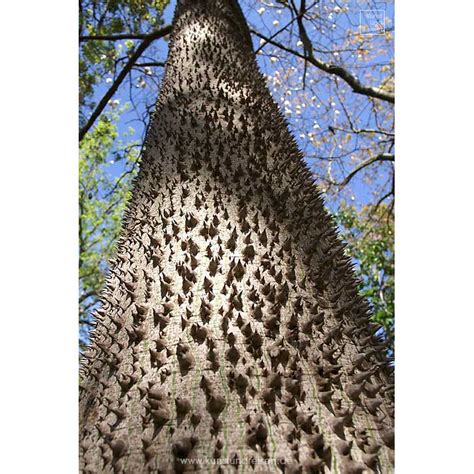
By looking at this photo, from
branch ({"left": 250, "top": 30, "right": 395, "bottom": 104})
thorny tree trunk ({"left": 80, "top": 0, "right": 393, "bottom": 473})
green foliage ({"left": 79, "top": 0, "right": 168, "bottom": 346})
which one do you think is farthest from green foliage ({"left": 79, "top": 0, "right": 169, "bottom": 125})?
thorny tree trunk ({"left": 80, "top": 0, "right": 393, "bottom": 473})

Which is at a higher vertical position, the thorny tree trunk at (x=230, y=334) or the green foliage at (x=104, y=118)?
the green foliage at (x=104, y=118)

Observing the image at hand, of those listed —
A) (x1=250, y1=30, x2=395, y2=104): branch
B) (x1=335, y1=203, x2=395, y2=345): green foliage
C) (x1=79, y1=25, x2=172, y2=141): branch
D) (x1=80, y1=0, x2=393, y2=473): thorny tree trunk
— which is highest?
(x1=250, y1=30, x2=395, y2=104): branch

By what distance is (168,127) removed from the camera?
176cm

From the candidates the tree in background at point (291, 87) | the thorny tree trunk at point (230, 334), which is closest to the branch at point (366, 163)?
the tree in background at point (291, 87)

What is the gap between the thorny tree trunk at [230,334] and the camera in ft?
2.71

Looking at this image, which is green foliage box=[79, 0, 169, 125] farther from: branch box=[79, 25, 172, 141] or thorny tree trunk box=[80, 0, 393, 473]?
thorny tree trunk box=[80, 0, 393, 473]

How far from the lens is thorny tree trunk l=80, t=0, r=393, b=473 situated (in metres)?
0.83

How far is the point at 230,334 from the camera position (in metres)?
0.96

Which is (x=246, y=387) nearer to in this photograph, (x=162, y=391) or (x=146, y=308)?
(x=162, y=391)

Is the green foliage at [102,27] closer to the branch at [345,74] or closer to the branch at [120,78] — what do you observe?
the branch at [120,78]

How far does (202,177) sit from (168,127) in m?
0.43

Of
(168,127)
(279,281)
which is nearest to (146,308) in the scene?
(279,281)

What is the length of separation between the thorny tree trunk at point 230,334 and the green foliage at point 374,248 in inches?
159

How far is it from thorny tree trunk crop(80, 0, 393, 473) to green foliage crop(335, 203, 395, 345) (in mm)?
4050
